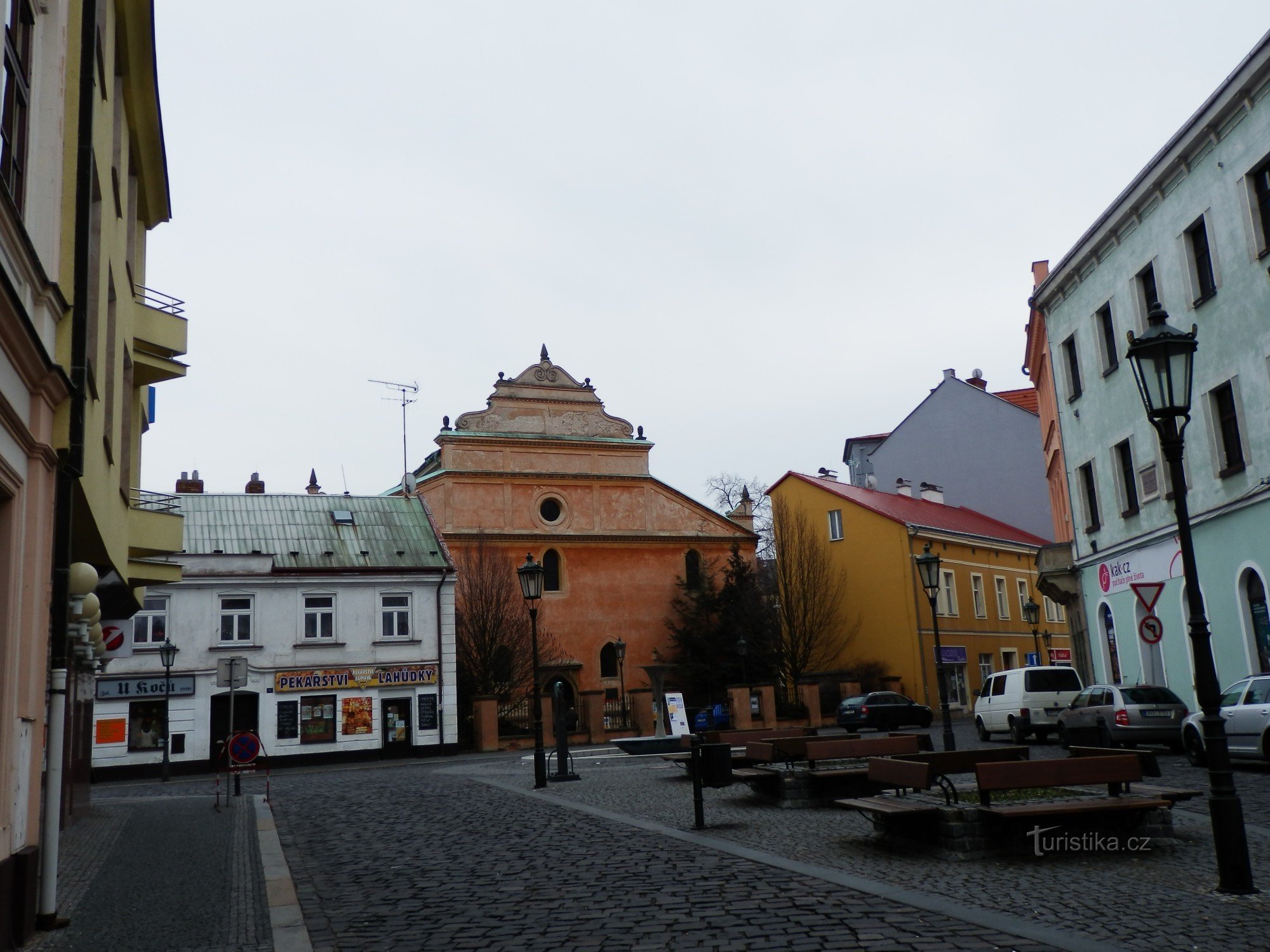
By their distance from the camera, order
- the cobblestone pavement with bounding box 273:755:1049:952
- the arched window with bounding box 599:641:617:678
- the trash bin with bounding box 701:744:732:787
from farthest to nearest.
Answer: the arched window with bounding box 599:641:617:678, the trash bin with bounding box 701:744:732:787, the cobblestone pavement with bounding box 273:755:1049:952

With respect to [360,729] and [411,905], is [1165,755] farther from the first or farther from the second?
[360,729]

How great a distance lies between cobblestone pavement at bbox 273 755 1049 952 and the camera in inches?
291

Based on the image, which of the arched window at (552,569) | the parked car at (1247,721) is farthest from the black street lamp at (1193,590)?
the arched window at (552,569)

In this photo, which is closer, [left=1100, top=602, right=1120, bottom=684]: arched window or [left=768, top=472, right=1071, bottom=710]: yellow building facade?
[left=1100, top=602, right=1120, bottom=684]: arched window

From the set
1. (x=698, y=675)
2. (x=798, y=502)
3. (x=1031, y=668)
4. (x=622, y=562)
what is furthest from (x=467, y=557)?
(x=1031, y=668)

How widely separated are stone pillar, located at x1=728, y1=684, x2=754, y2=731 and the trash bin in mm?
31155

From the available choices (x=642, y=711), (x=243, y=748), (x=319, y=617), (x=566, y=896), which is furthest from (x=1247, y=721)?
(x=319, y=617)

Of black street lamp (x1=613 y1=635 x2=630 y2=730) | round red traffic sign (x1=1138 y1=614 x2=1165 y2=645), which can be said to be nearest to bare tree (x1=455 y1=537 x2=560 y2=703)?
black street lamp (x1=613 y1=635 x2=630 y2=730)

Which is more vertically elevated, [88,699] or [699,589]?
[699,589]

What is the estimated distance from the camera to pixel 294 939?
794 cm

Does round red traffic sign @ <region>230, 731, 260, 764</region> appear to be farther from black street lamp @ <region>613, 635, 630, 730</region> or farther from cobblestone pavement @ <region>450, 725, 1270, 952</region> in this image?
black street lamp @ <region>613, 635, 630, 730</region>

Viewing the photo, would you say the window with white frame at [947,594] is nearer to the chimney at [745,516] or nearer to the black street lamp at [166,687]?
the chimney at [745,516]

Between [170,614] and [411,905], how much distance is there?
30317mm

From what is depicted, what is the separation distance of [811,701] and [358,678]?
18043 millimetres
